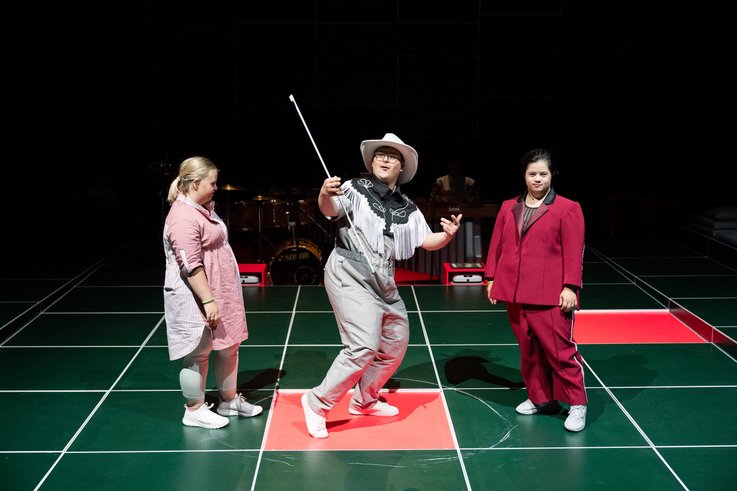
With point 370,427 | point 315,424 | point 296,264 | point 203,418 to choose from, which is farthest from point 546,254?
point 296,264

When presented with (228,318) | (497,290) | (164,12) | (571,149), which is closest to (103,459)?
(228,318)

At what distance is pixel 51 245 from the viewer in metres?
8.49

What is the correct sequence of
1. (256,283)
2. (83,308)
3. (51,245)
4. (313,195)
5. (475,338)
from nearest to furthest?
(475,338) < (83,308) < (256,283) < (313,195) < (51,245)

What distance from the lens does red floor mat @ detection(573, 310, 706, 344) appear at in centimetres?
561

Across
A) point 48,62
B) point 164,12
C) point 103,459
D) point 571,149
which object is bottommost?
point 103,459

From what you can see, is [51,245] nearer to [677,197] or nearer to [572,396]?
[572,396]

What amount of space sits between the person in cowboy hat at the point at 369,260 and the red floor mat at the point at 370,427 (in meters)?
0.11

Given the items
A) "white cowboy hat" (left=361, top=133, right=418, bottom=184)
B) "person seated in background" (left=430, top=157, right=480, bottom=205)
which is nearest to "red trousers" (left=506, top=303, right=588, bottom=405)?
"white cowboy hat" (left=361, top=133, right=418, bottom=184)

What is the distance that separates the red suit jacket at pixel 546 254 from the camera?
393cm

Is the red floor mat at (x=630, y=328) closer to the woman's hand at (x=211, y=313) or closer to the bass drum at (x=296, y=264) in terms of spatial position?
the bass drum at (x=296, y=264)

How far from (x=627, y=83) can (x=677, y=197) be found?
148 centimetres

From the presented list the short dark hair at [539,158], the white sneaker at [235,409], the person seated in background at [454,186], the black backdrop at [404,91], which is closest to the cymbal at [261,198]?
the black backdrop at [404,91]

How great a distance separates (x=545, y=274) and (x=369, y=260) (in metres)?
0.84

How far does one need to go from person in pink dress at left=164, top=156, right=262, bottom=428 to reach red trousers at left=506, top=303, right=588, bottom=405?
1367mm
